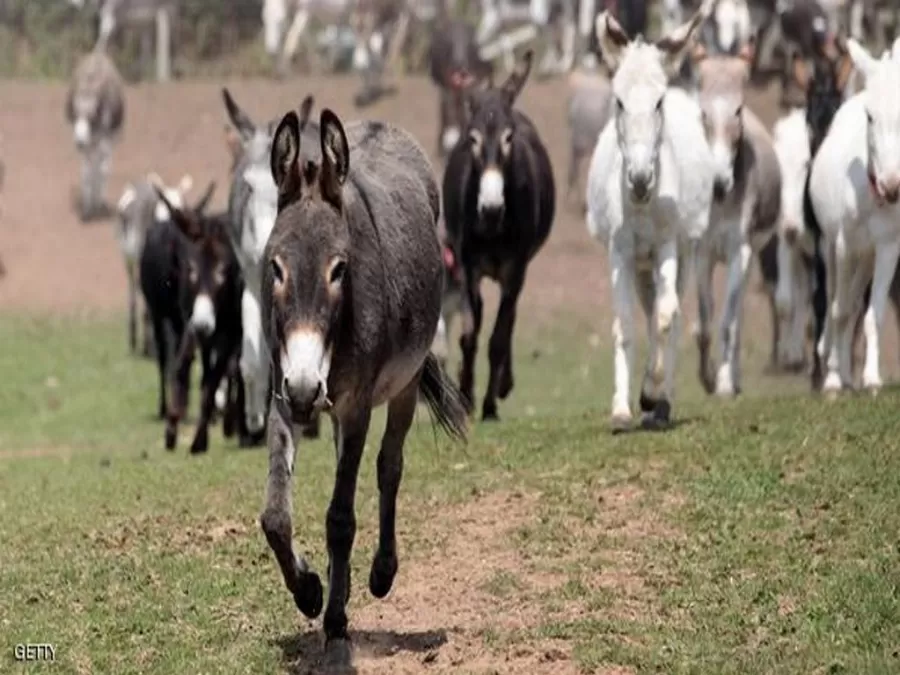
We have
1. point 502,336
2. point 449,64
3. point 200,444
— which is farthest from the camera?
point 449,64

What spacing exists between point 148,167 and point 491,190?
23077 millimetres

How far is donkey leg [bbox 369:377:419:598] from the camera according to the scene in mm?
10805

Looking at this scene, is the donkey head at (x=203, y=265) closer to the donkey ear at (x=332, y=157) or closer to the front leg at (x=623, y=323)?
the front leg at (x=623, y=323)

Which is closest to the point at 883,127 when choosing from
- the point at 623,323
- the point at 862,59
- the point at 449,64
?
the point at 862,59

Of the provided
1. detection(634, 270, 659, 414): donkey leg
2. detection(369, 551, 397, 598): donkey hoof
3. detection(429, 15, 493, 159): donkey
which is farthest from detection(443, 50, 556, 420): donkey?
detection(429, 15, 493, 159): donkey

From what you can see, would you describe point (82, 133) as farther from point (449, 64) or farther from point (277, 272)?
point (277, 272)

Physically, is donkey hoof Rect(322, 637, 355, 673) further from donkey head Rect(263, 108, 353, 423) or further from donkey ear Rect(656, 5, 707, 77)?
donkey ear Rect(656, 5, 707, 77)

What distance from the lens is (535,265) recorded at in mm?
33562

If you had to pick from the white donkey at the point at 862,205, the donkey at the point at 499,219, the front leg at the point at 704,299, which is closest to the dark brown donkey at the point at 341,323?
the white donkey at the point at 862,205

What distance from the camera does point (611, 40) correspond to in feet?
52.8

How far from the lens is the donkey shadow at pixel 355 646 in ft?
33.1

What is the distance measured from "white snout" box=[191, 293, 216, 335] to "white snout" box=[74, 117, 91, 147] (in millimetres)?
19031

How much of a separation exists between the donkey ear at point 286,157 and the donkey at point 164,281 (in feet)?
36.8

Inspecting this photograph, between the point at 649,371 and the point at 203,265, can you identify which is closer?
the point at 649,371
